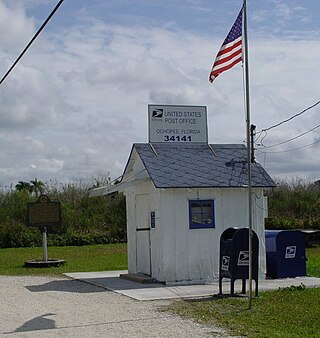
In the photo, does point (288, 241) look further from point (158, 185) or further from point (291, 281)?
point (158, 185)

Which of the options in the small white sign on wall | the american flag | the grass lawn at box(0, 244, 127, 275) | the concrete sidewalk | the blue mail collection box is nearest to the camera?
the american flag

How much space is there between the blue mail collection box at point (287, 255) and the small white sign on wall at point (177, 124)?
3.16m

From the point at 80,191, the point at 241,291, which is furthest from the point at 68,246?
the point at 241,291

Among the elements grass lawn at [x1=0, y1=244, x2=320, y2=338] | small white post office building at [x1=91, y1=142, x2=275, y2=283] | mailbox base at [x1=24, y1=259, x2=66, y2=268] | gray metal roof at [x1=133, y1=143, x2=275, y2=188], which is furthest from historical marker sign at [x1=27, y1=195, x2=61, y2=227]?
grass lawn at [x1=0, y1=244, x2=320, y2=338]

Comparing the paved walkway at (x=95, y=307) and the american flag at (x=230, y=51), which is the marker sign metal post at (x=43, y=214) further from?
the american flag at (x=230, y=51)

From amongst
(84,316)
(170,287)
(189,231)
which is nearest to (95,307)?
(84,316)

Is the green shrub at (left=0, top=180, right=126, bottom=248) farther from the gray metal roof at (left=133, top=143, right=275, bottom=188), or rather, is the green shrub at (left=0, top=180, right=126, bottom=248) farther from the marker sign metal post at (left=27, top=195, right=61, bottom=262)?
the gray metal roof at (left=133, top=143, right=275, bottom=188)

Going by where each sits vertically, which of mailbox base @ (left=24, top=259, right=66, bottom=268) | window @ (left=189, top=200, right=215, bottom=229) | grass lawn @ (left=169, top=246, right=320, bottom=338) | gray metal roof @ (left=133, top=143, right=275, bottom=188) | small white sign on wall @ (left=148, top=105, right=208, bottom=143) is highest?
small white sign on wall @ (left=148, top=105, right=208, bottom=143)

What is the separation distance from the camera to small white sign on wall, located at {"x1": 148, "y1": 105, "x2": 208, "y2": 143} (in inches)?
686

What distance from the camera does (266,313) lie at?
37.9ft

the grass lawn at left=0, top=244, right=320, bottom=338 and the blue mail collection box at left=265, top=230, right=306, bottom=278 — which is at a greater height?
the blue mail collection box at left=265, top=230, right=306, bottom=278

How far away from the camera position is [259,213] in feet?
55.7

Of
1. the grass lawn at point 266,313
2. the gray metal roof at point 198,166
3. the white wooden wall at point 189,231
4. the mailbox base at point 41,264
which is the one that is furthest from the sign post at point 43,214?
the grass lawn at point 266,313

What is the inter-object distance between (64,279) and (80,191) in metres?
20.5
